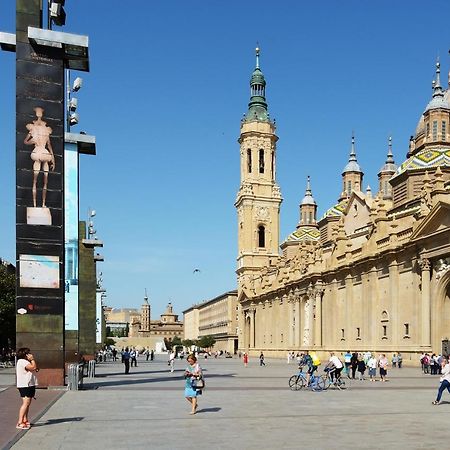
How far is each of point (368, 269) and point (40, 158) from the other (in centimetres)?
3578

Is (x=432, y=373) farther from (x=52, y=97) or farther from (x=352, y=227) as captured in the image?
(x=352, y=227)

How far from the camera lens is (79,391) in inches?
990

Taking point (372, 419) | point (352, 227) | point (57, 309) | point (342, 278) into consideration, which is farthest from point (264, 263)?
point (372, 419)

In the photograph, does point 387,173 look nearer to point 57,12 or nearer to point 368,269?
point 368,269

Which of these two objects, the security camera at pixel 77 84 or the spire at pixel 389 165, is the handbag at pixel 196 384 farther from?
the spire at pixel 389 165

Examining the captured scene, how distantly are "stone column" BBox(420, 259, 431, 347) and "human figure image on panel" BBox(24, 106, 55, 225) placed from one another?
92.0ft

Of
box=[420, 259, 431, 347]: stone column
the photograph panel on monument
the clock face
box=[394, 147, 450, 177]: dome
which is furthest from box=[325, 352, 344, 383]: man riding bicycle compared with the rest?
the clock face

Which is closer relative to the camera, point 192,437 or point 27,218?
point 192,437

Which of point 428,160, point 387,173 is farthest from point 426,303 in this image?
point 387,173

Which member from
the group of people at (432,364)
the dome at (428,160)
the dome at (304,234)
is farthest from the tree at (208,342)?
the group of people at (432,364)

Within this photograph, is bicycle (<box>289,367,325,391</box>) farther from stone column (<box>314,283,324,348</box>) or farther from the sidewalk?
stone column (<box>314,283,324,348</box>)

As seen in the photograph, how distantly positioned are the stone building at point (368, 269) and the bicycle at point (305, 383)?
18.8m

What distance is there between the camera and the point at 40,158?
2517 cm

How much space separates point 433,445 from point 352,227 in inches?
2844
